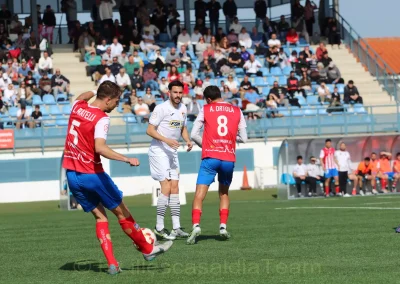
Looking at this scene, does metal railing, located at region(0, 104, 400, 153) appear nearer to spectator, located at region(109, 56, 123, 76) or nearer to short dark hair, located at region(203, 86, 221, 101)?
spectator, located at region(109, 56, 123, 76)

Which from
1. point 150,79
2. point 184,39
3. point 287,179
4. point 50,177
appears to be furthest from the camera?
point 184,39

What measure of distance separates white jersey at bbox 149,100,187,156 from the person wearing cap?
15.5m

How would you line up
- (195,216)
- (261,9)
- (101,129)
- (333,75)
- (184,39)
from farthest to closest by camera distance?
1. (261,9)
2. (184,39)
3. (333,75)
4. (195,216)
5. (101,129)

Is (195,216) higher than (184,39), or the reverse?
(184,39)

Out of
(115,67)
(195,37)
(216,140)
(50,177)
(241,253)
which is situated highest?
(195,37)

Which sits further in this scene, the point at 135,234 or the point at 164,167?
the point at 164,167

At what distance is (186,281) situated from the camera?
30.8 feet

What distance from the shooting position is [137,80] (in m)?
37.9

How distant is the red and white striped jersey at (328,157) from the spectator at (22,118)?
10.3 meters

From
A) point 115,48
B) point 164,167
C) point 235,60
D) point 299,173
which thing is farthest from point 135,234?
point 235,60

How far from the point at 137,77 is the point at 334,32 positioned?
37.8 feet

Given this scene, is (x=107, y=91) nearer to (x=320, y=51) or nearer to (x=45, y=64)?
(x=45, y=64)

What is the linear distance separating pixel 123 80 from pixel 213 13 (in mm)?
8946

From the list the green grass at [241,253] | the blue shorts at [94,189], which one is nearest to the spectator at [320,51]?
the green grass at [241,253]
